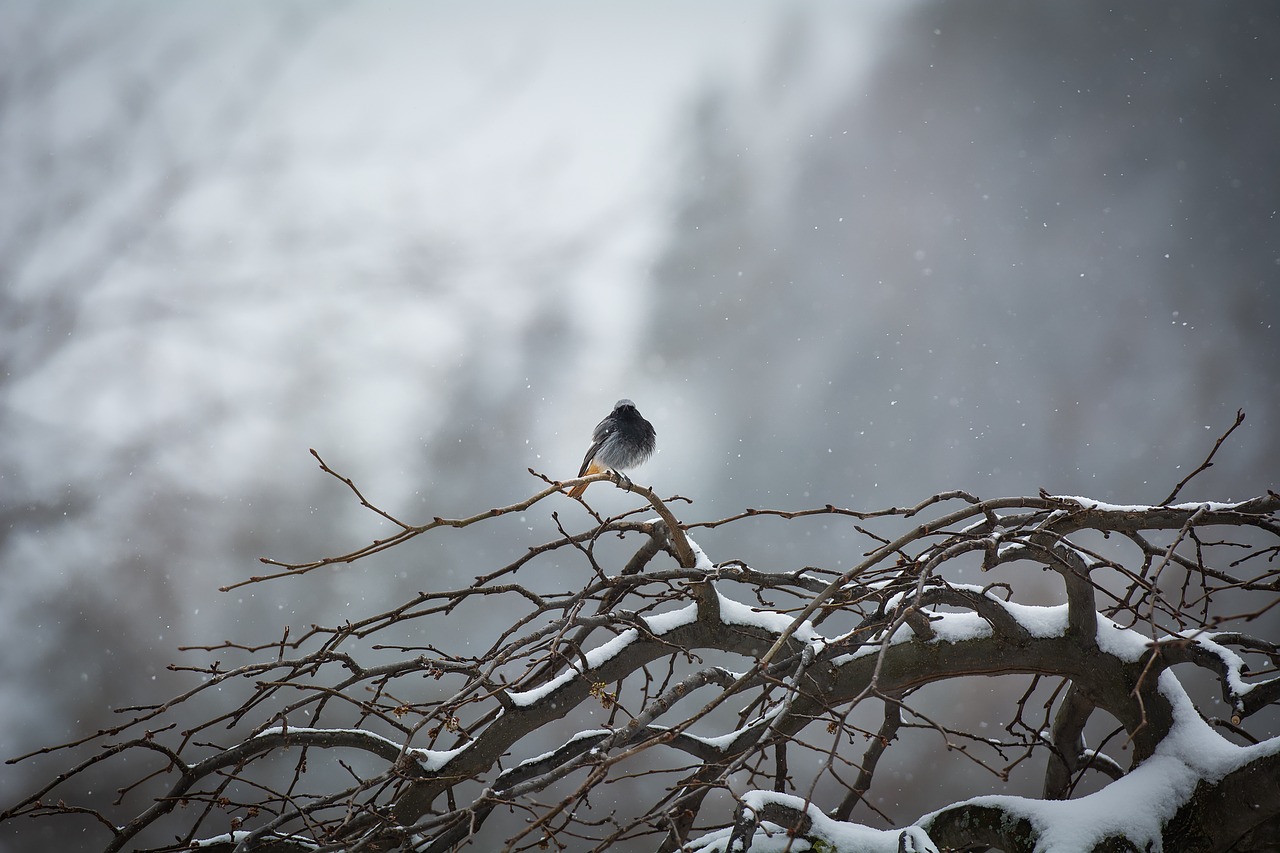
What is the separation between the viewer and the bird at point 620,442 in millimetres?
5906

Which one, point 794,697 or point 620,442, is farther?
point 620,442

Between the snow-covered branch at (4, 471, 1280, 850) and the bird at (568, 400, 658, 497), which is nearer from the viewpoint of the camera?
the snow-covered branch at (4, 471, 1280, 850)

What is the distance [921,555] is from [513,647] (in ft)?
4.48

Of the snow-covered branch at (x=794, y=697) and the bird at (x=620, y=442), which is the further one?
the bird at (x=620, y=442)

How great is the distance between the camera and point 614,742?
2.41m

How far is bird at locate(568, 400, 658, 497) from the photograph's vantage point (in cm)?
591

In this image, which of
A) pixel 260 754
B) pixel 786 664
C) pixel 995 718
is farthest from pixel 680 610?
pixel 995 718

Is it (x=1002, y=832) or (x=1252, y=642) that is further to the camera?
(x=1252, y=642)

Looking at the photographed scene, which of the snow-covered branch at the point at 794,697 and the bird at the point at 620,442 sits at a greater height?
the bird at the point at 620,442

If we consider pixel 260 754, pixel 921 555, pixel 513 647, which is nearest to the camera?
pixel 921 555

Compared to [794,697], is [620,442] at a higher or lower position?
higher

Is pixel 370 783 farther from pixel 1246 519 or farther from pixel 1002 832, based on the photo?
pixel 1246 519

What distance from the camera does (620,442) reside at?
594 centimetres

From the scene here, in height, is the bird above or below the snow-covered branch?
above
